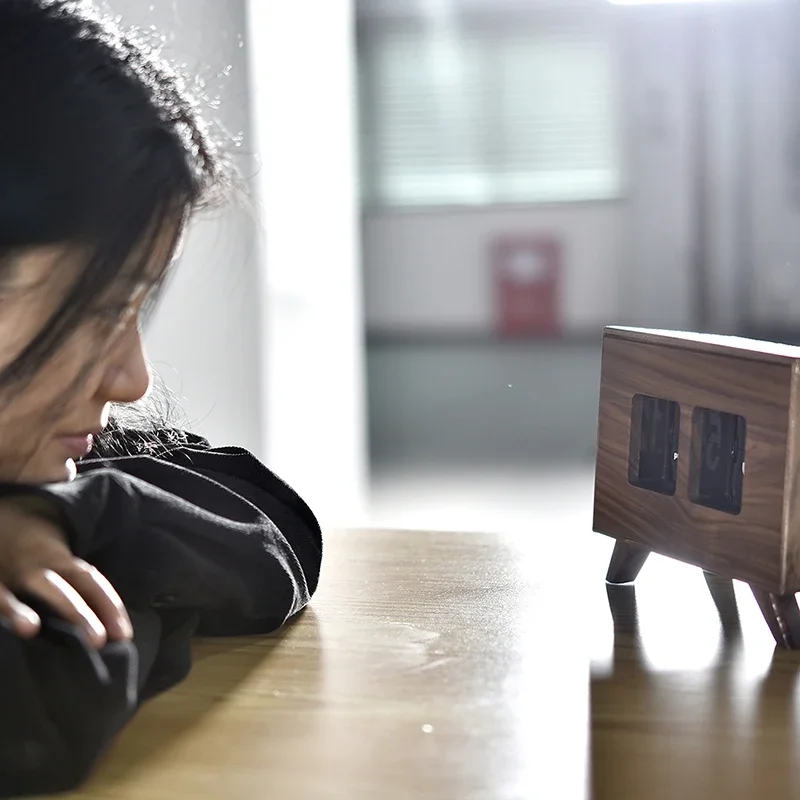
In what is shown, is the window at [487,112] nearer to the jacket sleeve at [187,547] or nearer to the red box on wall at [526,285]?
the red box on wall at [526,285]

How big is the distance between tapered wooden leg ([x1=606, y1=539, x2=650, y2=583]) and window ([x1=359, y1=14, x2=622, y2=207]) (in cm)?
268

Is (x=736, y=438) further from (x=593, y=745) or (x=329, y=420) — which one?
(x=329, y=420)

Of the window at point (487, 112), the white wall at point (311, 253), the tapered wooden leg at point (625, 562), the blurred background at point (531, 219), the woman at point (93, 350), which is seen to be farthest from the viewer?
the window at point (487, 112)

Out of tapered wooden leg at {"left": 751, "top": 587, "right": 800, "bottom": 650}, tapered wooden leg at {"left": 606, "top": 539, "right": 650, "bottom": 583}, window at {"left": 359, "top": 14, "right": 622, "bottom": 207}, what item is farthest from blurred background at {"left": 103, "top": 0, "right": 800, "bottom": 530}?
tapered wooden leg at {"left": 751, "top": 587, "right": 800, "bottom": 650}

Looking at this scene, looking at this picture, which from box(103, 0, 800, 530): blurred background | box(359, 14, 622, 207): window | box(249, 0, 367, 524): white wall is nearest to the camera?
box(249, 0, 367, 524): white wall

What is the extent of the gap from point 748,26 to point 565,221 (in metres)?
0.76

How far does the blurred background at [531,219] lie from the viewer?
302 centimetres

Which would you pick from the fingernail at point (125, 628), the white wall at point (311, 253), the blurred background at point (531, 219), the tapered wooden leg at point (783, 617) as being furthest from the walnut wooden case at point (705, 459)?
the blurred background at point (531, 219)

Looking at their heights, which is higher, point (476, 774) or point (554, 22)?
point (554, 22)

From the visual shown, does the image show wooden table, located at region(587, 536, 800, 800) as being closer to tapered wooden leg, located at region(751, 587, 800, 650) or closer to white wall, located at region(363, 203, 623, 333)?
tapered wooden leg, located at region(751, 587, 800, 650)

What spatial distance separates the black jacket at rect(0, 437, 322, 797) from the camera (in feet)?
1.29

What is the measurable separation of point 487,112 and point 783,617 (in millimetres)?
2846

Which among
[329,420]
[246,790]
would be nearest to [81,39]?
[246,790]

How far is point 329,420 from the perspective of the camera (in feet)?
8.77
